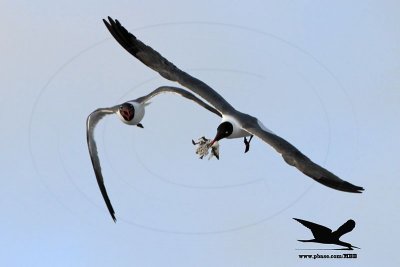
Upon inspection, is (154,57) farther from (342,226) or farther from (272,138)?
(342,226)

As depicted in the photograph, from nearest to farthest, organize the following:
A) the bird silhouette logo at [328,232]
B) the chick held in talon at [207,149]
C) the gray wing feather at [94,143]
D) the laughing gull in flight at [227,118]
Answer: the laughing gull in flight at [227,118]
the chick held in talon at [207,149]
the gray wing feather at [94,143]
the bird silhouette logo at [328,232]

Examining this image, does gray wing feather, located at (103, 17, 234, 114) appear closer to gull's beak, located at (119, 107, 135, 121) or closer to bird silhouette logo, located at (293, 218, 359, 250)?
gull's beak, located at (119, 107, 135, 121)

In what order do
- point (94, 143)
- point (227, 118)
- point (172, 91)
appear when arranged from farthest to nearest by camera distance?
point (94, 143)
point (172, 91)
point (227, 118)

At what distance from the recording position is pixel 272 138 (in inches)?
974

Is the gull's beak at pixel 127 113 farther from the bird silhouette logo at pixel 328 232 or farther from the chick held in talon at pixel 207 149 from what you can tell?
the bird silhouette logo at pixel 328 232

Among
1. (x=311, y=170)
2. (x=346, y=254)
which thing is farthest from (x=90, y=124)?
(x=346, y=254)

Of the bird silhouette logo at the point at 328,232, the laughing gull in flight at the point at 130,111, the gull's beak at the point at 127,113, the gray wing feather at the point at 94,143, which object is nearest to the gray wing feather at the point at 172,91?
the laughing gull in flight at the point at 130,111

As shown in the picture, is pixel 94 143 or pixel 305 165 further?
pixel 94 143

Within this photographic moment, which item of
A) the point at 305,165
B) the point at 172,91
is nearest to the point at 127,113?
the point at 172,91

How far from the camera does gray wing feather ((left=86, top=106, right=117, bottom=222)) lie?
2872 cm

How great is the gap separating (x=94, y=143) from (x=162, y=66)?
351 cm

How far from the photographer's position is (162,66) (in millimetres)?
27188

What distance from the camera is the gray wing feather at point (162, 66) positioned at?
26.3 metres

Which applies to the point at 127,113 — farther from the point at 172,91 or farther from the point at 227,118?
the point at 227,118
